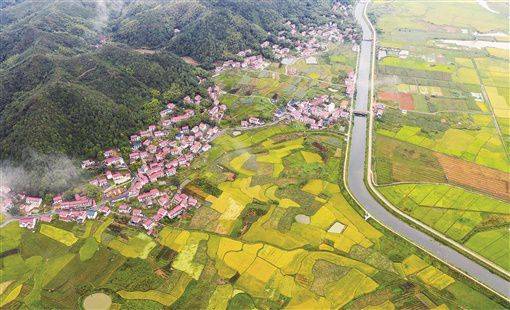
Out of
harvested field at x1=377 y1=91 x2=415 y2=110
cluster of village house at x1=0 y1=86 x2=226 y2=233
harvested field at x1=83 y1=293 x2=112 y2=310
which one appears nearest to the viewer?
harvested field at x1=83 y1=293 x2=112 y2=310

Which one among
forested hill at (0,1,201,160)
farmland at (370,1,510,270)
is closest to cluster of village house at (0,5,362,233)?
forested hill at (0,1,201,160)

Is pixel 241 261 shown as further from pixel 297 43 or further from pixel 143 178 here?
pixel 297 43

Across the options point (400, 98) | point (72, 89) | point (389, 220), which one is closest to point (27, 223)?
point (72, 89)

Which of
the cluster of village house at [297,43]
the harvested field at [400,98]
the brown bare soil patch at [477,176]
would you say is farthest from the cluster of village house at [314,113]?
the cluster of village house at [297,43]

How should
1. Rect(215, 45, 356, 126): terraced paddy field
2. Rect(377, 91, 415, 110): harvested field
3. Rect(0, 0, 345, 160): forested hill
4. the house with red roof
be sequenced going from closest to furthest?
the house with red roof < Rect(0, 0, 345, 160): forested hill < Rect(215, 45, 356, 126): terraced paddy field < Rect(377, 91, 415, 110): harvested field

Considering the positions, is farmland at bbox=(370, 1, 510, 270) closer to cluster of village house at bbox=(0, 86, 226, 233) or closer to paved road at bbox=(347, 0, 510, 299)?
paved road at bbox=(347, 0, 510, 299)

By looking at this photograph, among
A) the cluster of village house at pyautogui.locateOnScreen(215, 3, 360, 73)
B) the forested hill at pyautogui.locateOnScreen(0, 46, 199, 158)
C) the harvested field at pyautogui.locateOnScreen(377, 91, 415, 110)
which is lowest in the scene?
the harvested field at pyautogui.locateOnScreen(377, 91, 415, 110)

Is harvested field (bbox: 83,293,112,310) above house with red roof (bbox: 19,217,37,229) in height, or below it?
below
